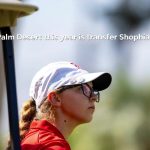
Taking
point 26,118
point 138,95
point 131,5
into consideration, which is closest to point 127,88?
point 138,95

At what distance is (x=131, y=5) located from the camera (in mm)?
14859

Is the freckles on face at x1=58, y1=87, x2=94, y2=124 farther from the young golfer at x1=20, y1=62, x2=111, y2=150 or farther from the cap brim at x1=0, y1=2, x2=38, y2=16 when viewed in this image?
the cap brim at x1=0, y1=2, x2=38, y2=16

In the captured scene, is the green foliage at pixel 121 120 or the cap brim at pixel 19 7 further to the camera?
the green foliage at pixel 121 120

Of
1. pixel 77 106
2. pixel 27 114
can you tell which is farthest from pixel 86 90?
pixel 27 114

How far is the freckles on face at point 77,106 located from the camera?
5.14 meters

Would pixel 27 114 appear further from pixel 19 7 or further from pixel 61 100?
pixel 19 7

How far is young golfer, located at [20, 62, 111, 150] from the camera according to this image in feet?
16.9

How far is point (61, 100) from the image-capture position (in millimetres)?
5199

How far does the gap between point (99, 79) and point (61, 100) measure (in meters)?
0.25

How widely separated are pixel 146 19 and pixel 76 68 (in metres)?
9.32

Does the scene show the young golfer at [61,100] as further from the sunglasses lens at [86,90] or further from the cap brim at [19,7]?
the cap brim at [19,7]

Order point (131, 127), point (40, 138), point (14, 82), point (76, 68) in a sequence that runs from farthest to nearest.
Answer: point (131, 127)
point (76, 68)
point (40, 138)
point (14, 82)

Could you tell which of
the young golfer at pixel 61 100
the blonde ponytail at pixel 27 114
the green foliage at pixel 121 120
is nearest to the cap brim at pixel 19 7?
the young golfer at pixel 61 100

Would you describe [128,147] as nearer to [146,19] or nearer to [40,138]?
[146,19]
